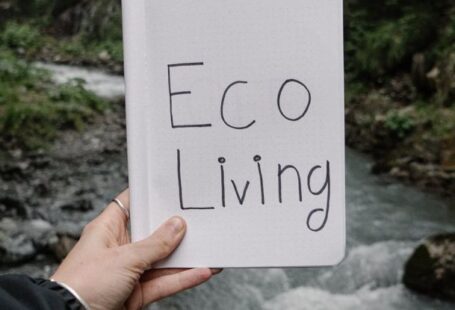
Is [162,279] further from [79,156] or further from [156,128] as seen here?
[79,156]

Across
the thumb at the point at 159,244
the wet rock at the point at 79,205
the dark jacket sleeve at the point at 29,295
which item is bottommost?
the wet rock at the point at 79,205

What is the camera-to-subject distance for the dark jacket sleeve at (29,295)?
22.8 inches

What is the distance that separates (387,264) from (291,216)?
2.09 metres

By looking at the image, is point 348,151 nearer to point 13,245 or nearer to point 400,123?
point 400,123

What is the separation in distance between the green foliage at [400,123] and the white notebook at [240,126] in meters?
2.80

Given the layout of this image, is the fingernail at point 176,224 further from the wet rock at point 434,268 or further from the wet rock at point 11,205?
the wet rock at point 11,205

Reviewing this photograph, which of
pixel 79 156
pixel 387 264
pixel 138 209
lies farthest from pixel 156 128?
pixel 79 156

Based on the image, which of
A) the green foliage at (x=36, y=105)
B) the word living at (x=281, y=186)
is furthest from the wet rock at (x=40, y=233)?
the word living at (x=281, y=186)

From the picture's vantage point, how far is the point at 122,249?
0.65m

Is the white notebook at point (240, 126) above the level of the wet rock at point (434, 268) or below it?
above

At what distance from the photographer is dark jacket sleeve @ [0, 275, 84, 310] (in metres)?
0.58

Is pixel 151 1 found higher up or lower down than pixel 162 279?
higher up

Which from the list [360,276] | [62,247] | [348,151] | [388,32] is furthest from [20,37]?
[360,276]

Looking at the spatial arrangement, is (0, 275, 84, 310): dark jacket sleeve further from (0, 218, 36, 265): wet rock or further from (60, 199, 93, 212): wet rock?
(60, 199, 93, 212): wet rock
